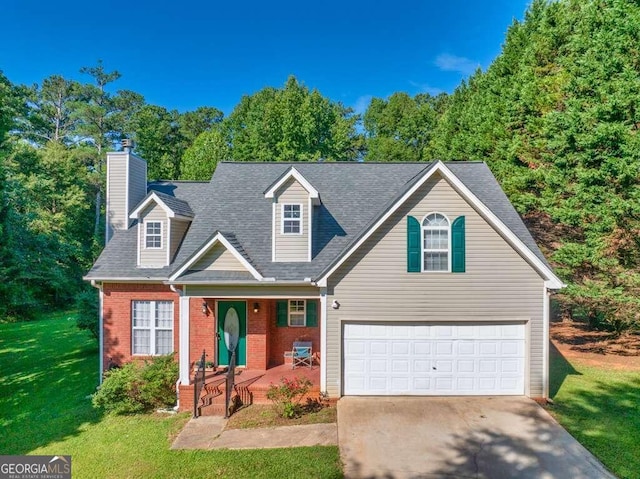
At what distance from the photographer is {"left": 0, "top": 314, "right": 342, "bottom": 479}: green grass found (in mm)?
7570

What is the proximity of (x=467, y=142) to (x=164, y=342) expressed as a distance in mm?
22436

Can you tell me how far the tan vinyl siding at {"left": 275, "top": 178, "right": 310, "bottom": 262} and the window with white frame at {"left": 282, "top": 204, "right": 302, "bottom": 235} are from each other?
0.36ft

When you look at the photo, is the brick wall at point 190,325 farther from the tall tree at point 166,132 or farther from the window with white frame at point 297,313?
the tall tree at point 166,132

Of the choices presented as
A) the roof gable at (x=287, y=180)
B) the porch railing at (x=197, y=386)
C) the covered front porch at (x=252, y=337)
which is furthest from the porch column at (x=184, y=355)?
the roof gable at (x=287, y=180)

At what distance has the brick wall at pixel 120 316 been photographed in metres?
12.6

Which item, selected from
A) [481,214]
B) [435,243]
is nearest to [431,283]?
[435,243]

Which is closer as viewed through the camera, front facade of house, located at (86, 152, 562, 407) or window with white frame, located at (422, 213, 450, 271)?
front facade of house, located at (86, 152, 562, 407)

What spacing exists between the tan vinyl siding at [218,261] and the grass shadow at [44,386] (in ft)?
17.3

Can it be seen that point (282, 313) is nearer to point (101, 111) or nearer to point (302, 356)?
point (302, 356)

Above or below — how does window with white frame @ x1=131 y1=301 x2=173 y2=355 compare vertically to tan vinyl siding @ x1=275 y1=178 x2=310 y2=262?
below

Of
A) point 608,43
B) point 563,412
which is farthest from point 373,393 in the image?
point 608,43

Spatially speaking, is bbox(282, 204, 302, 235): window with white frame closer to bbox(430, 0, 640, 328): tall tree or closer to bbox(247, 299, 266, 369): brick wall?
bbox(247, 299, 266, 369): brick wall

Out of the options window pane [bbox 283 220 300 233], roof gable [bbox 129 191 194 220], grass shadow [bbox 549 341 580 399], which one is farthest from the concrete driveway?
roof gable [bbox 129 191 194 220]

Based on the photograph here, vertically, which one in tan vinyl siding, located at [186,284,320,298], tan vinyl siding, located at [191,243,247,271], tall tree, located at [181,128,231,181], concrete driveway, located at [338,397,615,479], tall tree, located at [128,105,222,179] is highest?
tall tree, located at [128,105,222,179]
